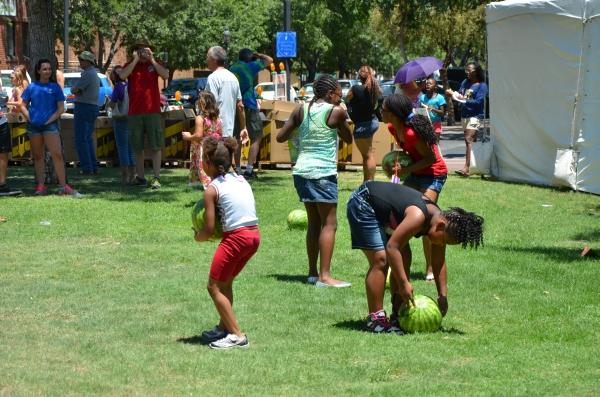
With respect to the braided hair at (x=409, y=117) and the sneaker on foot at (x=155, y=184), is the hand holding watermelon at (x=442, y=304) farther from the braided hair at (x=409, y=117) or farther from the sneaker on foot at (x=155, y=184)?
the sneaker on foot at (x=155, y=184)

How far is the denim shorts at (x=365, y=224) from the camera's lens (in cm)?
717

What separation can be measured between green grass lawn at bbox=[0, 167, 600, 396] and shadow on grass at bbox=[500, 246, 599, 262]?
2 cm

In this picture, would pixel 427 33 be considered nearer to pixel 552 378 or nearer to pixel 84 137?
pixel 84 137

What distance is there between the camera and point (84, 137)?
1756 cm

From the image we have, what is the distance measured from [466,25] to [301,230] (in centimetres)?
3971

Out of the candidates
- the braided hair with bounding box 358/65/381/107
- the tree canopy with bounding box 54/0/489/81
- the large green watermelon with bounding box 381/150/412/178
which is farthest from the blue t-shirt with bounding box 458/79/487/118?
the tree canopy with bounding box 54/0/489/81

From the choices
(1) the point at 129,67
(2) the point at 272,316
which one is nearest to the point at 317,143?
(2) the point at 272,316

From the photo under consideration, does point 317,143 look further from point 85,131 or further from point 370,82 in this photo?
point 85,131

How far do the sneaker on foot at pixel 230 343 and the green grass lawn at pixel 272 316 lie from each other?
7 centimetres

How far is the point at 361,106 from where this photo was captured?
14000 mm

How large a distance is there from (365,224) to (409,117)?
1.26m

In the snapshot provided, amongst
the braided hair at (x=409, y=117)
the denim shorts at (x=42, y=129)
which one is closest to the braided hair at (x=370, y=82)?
the denim shorts at (x=42, y=129)

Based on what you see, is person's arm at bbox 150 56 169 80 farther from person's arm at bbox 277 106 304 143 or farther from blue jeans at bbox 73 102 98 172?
person's arm at bbox 277 106 304 143

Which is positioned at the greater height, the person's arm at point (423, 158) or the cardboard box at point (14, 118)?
the cardboard box at point (14, 118)
